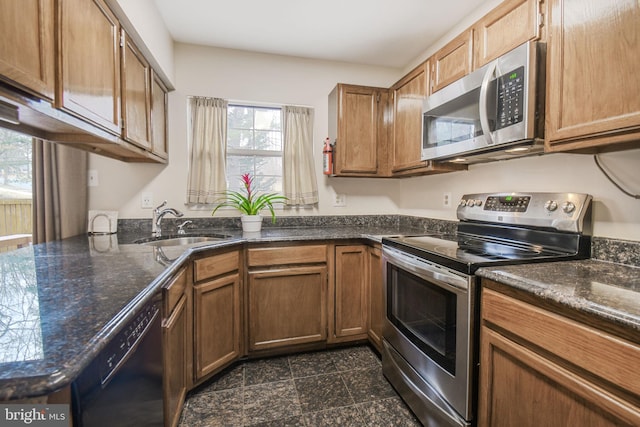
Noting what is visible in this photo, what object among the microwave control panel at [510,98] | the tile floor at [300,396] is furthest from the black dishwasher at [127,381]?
the microwave control panel at [510,98]

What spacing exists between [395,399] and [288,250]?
1.08 m

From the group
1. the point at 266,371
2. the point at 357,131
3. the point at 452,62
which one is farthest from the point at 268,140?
the point at 266,371

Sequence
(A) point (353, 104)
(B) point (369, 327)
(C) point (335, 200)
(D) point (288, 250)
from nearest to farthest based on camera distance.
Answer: (D) point (288, 250), (B) point (369, 327), (A) point (353, 104), (C) point (335, 200)

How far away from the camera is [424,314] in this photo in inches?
58.8

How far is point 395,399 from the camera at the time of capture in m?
1.67

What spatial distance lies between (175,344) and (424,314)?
119cm

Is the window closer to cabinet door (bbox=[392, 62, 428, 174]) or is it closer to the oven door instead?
cabinet door (bbox=[392, 62, 428, 174])

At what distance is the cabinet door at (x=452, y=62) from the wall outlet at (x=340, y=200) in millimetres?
1162

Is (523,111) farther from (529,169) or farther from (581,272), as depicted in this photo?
(581,272)

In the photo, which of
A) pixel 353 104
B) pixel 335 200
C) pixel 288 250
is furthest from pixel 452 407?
pixel 353 104

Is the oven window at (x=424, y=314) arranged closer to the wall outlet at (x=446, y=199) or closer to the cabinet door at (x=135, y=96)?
the wall outlet at (x=446, y=199)

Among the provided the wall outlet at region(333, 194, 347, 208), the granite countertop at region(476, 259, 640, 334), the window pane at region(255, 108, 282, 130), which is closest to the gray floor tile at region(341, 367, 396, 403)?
the granite countertop at region(476, 259, 640, 334)

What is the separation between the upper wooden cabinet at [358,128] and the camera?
2441 millimetres

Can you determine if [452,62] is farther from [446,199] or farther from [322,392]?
[322,392]
